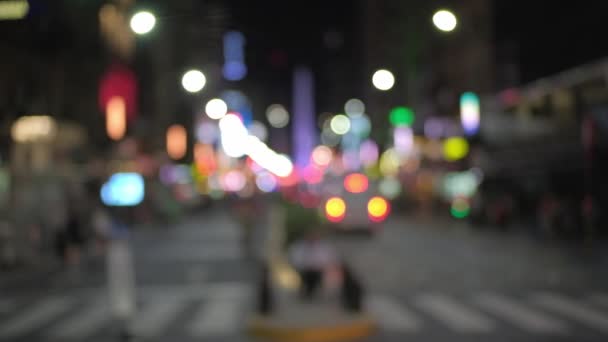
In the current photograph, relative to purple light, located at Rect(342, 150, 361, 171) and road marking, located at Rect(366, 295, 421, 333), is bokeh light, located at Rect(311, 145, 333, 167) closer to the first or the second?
purple light, located at Rect(342, 150, 361, 171)

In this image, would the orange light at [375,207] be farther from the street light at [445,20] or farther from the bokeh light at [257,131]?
the bokeh light at [257,131]

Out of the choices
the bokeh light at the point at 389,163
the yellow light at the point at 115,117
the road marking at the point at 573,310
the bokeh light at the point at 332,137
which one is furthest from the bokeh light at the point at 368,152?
the road marking at the point at 573,310

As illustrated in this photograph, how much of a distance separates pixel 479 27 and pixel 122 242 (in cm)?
5026

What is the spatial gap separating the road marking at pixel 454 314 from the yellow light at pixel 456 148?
32.8m

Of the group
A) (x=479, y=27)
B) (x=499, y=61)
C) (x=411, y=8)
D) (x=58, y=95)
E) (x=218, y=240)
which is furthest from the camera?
(x=479, y=27)

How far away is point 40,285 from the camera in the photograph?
21047 millimetres

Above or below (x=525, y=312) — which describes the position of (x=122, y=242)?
above

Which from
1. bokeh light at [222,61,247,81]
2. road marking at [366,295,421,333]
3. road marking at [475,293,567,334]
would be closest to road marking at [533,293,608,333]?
road marking at [475,293,567,334]

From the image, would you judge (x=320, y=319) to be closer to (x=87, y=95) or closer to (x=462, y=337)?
(x=462, y=337)

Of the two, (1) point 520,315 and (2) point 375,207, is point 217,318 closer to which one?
(1) point 520,315

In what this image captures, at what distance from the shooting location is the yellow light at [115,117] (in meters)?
36.7

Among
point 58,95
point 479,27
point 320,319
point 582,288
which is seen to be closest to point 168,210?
point 58,95

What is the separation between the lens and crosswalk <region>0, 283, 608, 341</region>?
1273 centimetres

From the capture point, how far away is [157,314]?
1509cm
